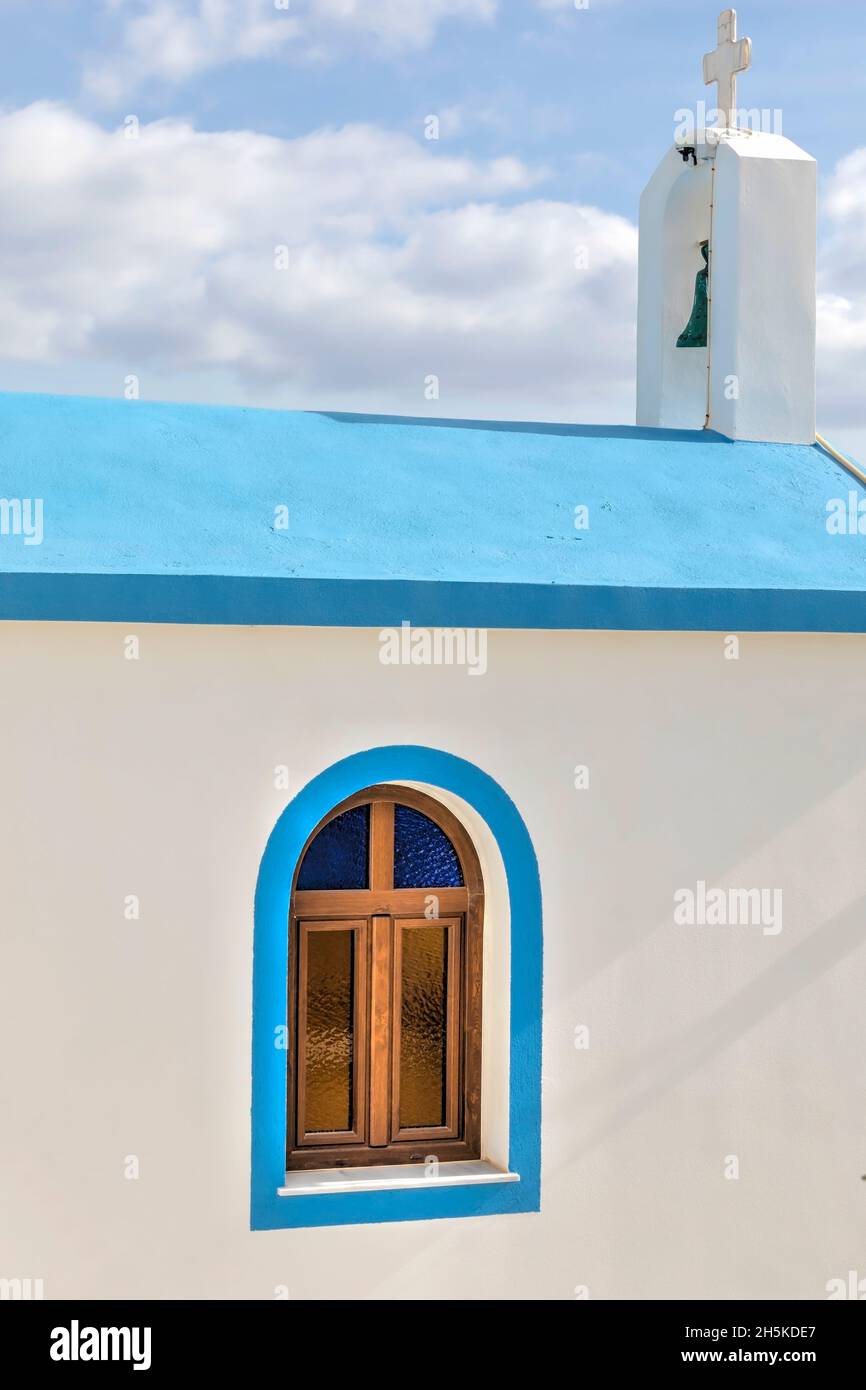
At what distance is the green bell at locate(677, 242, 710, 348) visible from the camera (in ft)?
22.0

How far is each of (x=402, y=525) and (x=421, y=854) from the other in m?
1.20

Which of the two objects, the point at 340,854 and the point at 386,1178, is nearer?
the point at 386,1178

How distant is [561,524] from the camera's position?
17.3 ft

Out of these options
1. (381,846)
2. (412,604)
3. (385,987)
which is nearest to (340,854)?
(381,846)

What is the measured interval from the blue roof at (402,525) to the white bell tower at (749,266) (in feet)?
1.22

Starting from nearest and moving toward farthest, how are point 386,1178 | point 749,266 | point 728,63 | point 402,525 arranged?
point 386,1178
point 402,525
point 749,266
point 728,63

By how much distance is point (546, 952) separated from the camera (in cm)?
490

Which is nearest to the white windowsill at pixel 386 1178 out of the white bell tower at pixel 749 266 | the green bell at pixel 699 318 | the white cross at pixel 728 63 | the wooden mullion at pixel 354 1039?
the wooden mullion at pixel 354 1039

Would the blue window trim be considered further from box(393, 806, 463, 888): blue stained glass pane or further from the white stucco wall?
box(393, 806, 463, 888): blue stained glass pane

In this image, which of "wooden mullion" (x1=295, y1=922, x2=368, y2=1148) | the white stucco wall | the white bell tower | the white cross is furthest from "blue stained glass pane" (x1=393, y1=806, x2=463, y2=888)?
the white cross

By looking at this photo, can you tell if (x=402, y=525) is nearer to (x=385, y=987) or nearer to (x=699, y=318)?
(x=385, y=987)

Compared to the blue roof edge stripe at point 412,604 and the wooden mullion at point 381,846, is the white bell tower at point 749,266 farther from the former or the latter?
the wooden mullion at point 381,846

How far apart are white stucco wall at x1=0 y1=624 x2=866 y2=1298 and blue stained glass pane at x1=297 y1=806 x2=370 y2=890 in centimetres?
32

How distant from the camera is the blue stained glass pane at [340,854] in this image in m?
4.93
